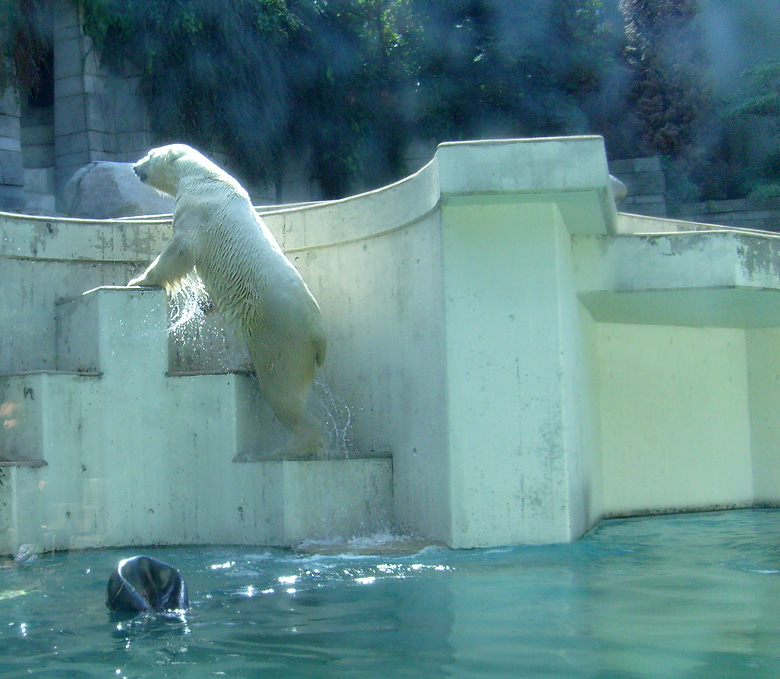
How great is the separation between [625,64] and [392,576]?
1797 centimetres

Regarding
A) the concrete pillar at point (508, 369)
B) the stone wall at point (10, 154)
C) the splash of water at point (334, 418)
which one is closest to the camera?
the concrete pillar at point (508, 369)

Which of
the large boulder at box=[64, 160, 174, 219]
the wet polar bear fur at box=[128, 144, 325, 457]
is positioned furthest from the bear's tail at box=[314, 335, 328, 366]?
the large boulder at box=[64, 160, 174, 219]

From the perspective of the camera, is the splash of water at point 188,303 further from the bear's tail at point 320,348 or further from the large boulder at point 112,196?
the large boulder at point 112,196

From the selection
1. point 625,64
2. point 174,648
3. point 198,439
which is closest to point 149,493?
point 198,439

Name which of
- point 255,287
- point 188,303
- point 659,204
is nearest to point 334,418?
point 255,287

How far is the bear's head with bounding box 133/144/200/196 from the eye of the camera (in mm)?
7102

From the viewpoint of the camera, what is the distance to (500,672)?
309 centimetres

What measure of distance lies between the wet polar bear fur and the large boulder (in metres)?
3.81

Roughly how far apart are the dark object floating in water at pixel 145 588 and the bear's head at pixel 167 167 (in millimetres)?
3601

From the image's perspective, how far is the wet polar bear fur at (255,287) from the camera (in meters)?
6.19

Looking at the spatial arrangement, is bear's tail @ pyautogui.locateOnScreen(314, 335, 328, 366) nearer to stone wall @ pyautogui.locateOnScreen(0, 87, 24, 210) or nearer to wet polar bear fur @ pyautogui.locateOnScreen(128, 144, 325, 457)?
wet polar bear fur @ pyautogui.locateOnScreen(128, 144, 325, 457)

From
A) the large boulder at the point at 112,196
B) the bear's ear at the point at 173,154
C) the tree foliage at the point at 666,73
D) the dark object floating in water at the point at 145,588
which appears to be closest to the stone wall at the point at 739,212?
the tree foliage at the point at 666,73

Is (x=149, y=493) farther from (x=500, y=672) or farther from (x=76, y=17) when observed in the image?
(x=76, y=17)

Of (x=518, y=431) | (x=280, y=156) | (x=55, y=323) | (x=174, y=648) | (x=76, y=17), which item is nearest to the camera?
(x=174, y=648)
